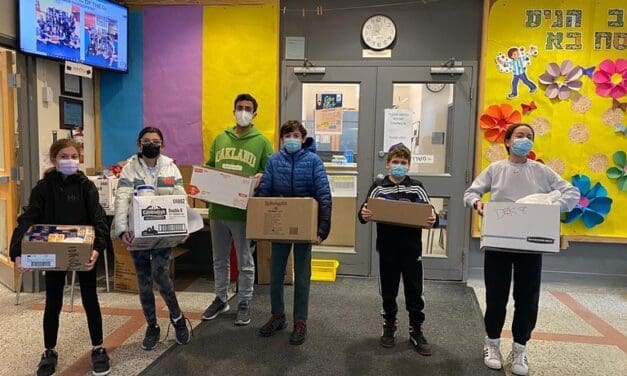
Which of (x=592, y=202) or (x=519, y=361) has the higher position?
(x=592, y=202)

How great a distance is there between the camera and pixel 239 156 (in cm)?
304

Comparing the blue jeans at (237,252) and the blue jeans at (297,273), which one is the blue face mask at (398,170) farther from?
the blue jeans at (237,252)

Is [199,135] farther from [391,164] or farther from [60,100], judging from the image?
[391,164]

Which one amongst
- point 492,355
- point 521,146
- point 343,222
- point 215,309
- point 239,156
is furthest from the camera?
point 343,222

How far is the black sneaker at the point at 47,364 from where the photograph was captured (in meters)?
2.39

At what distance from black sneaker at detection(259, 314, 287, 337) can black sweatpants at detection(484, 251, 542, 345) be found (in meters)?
1.27

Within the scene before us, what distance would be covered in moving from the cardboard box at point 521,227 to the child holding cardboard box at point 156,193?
5.53ft

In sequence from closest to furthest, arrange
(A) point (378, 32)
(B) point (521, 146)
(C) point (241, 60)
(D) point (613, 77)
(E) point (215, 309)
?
(B) point (521, 146) → (E) point (215, 309) → (D) point (613, 77) → (A) point (378, 32) → (C) point (241, 60)

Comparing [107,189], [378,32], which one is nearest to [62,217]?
[107,189]

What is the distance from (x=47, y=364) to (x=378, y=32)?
354 centimetres

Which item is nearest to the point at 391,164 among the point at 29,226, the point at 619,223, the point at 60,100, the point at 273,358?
the point at 273,358

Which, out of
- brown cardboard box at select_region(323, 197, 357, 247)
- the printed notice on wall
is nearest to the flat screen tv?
brown cardboard box at select_region(323, 197, 357, 247)

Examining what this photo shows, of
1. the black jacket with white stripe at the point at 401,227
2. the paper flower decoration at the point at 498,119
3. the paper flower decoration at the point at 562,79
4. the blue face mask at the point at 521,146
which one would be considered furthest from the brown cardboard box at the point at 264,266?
the paper flower decoration at the point at 562,79

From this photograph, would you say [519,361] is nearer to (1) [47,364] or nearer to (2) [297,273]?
(2) [297,273]
